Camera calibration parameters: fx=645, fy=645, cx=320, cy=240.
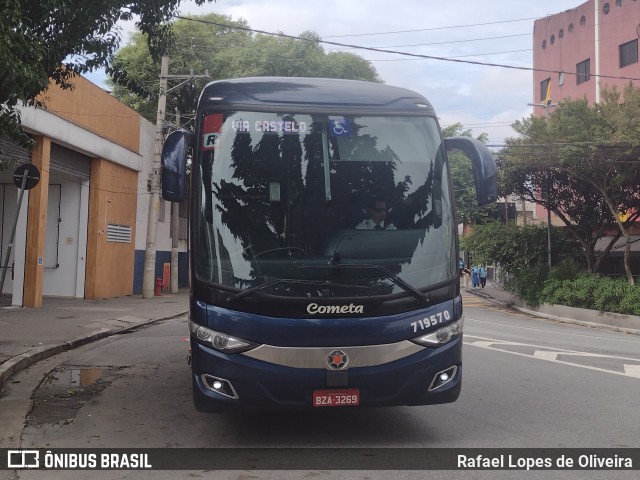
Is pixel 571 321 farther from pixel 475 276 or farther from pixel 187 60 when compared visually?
pixel 187 60

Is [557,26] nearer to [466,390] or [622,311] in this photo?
[622,311]

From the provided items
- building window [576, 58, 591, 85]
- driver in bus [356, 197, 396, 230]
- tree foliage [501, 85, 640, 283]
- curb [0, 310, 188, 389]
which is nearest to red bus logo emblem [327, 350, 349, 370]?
driver in bus [356, 197, 396, 230]

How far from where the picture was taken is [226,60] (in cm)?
3247

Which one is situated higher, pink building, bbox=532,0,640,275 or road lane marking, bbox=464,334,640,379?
pink building, bbox=532,0,640,275

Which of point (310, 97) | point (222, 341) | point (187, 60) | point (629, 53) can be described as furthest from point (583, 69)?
point (222, 341)

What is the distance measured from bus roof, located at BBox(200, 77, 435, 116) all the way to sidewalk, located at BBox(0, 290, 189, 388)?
477cm

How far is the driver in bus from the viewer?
5.48 meters

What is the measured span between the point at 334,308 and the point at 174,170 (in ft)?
6.19

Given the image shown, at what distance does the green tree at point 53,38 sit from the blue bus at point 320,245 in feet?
5.92

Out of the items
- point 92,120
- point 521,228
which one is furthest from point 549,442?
point 521,228

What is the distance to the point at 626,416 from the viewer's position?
6.29 m

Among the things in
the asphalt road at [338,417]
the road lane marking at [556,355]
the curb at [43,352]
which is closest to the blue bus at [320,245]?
the asphalt road at [338,417]

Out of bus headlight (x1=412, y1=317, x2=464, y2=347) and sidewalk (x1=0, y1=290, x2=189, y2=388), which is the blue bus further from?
sidewalk (x1=0, y1=290, x2=189, y2=388)

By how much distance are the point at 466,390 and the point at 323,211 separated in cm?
335
